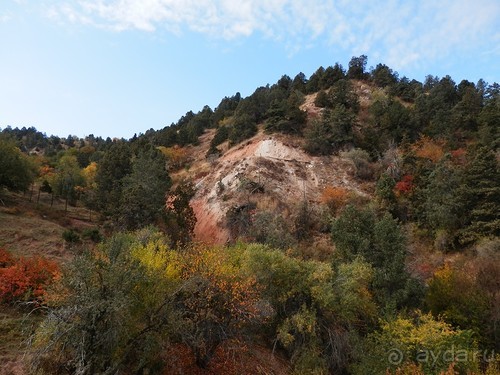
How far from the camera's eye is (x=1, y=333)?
16.2m

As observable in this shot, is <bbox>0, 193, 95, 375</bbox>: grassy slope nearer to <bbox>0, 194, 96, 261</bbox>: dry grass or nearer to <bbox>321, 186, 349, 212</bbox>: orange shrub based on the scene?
<bbox>0, 194, 96, 261</bbox>: dry grass

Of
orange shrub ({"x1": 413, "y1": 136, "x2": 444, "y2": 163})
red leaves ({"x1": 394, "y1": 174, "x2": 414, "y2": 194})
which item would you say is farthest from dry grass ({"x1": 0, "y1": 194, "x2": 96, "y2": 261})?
orange shrub ({"x1": 413, "y1": 136, "x2": 444, "y2": 163})

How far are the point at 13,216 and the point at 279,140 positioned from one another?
33.1 m

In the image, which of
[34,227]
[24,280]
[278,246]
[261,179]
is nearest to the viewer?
[24,280]

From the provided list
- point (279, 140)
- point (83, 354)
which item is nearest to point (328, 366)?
point (83, 354)

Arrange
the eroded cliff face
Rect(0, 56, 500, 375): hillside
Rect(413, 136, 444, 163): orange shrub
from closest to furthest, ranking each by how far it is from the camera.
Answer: Rect(0, 56, 500, 375): hillside → the eroded cliff face → Rect(413, 136, 444, 163): orange shrub

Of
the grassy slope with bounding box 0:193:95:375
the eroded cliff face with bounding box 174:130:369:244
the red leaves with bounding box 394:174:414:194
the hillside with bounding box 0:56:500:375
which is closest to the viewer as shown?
the hillside with bounding box 0:56:500:375

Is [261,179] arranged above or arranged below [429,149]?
below

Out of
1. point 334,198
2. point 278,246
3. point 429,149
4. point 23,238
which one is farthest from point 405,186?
point 23,238

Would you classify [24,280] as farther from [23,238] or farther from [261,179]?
[261,179]

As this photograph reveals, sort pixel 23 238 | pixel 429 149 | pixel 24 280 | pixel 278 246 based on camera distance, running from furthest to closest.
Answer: pixel 429 149
pixel 23 238
pixel 278 246
pixel 24 280

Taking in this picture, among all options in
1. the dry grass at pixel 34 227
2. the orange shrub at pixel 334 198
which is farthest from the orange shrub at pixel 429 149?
the dry grass at pixel 34 227

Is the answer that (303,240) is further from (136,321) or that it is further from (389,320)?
(136,321)

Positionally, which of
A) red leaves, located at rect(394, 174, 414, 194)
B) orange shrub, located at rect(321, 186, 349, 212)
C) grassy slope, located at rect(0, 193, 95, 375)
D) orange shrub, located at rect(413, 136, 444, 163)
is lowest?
grassy slope, located at rect(0, 193, 95, 375)
